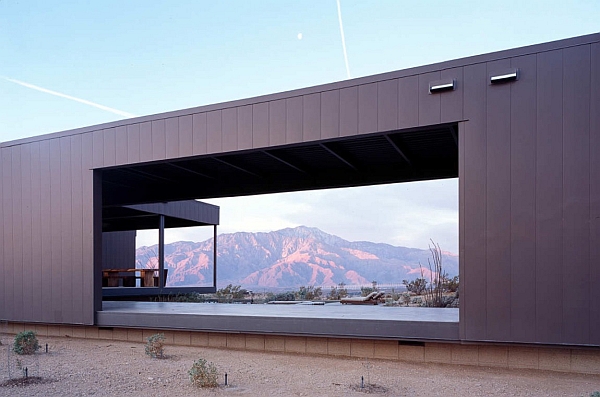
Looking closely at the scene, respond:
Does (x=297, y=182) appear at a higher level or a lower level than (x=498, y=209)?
higher

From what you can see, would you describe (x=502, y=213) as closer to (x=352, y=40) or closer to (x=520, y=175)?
(x=520, y=175)

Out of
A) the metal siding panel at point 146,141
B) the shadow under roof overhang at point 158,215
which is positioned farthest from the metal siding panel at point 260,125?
the shadow under roof overhang at point 158,215

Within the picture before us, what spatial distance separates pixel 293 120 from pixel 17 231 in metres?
5.33

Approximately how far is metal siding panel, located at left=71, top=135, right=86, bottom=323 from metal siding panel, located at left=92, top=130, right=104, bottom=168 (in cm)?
29

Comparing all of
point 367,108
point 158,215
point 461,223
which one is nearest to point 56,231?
point 367,108

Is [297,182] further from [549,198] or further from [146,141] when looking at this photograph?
[549,198]

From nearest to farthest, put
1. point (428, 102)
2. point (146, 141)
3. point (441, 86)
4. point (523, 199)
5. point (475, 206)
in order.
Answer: point (523, 199), point (475, 206), point (441, 86), point (428, 102), point (146, 141)

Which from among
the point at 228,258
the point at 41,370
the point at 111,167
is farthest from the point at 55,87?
the point at 228,258

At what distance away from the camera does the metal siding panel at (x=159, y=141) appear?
299 inches

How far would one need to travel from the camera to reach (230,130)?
7.13 m

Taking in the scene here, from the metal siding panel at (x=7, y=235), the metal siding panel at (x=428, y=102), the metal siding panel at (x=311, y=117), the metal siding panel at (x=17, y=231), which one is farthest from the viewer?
the metal siding panel at (x=7, y=235)

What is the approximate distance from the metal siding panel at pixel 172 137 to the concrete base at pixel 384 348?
264 centimetres

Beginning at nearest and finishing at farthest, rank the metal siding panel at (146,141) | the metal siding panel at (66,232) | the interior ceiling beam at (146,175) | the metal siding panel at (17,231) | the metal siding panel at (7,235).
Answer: the metal siding panel at (146,141)
the metal siding panel at (66,232)
the metal siding panel at (17,231)
the metal siding panel at (7,235)
the interior ceiling beam at (146,175)

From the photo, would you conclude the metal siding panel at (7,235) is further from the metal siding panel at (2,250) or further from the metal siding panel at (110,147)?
the metal siding panel at (110,147)
